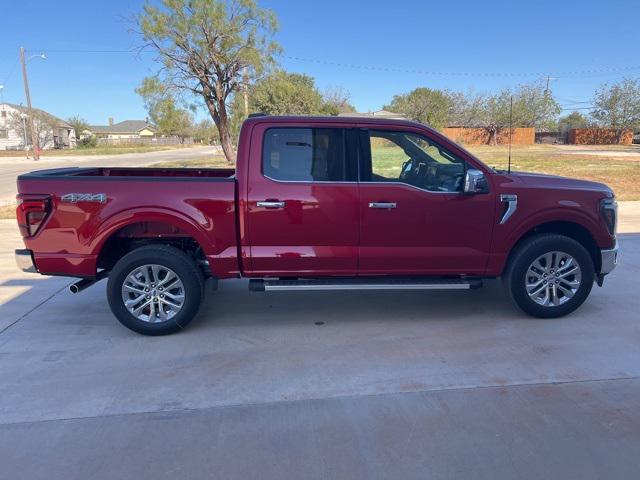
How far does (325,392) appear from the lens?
3.59 metres

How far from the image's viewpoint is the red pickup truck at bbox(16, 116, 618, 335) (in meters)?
4.43

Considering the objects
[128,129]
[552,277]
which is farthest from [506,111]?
[128,129]

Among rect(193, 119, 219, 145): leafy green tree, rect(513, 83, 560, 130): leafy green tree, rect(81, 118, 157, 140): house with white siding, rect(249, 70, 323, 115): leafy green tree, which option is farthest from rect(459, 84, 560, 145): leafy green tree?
rect(81, 118, 157, 140): house with white siding

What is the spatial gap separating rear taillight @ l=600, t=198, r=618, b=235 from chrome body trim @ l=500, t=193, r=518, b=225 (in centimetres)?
92

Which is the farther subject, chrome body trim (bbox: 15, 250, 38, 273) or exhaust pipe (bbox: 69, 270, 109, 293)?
exhaust pipe (bbox: 69, 270, 109, 293)

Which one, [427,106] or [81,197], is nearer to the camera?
[81,197]

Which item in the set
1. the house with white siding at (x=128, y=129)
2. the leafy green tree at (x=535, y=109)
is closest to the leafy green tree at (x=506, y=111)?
the leafy green tree at (x=535, y=109)

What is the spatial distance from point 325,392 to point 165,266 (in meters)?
1.93

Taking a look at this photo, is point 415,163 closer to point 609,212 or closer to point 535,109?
point 609,212

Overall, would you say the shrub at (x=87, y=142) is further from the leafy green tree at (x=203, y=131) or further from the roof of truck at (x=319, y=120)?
the roof of truck at (x=319, y=120)

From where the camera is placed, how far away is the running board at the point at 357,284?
4652 mm

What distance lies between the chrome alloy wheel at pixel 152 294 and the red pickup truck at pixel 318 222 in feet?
0.03

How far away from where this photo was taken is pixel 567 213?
477cm

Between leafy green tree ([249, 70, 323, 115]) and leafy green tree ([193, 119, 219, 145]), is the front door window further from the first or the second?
leafy green tree ([193, 119, 219, 145])
